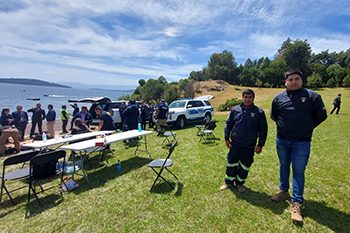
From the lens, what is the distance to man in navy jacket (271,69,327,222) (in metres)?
2.38

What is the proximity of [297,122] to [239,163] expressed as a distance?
4.19 ft

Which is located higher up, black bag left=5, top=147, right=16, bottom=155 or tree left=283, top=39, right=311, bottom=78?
tree left=283, top=39, right=311, bottom=78

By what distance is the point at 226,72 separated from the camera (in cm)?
6531

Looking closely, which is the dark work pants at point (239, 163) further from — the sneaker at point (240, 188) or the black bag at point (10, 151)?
the black bag at point (10, 151)

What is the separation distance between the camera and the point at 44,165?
3.21 meters

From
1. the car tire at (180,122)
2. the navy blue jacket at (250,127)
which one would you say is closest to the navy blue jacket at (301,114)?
the navy blue jacket at (250,127)

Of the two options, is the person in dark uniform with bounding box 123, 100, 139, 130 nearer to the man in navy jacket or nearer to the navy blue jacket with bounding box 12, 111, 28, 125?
the man in navy jacket

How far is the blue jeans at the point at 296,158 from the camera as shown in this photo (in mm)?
2432

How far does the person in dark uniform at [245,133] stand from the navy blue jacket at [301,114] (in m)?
0.43

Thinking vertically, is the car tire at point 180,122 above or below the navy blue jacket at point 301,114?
below

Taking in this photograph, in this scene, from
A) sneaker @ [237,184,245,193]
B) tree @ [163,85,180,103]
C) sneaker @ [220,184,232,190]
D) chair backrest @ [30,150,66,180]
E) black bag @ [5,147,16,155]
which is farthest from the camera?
tree @ [163,85,180,103]

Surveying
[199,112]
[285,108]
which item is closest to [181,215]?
[285,108]

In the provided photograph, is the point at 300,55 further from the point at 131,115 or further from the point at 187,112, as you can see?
the point at 131,115

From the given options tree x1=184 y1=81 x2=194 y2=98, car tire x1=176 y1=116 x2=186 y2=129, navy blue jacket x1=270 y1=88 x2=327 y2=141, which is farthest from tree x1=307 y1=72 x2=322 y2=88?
navy blue jacket x1=270 y1=88 x2=327 y2=141
